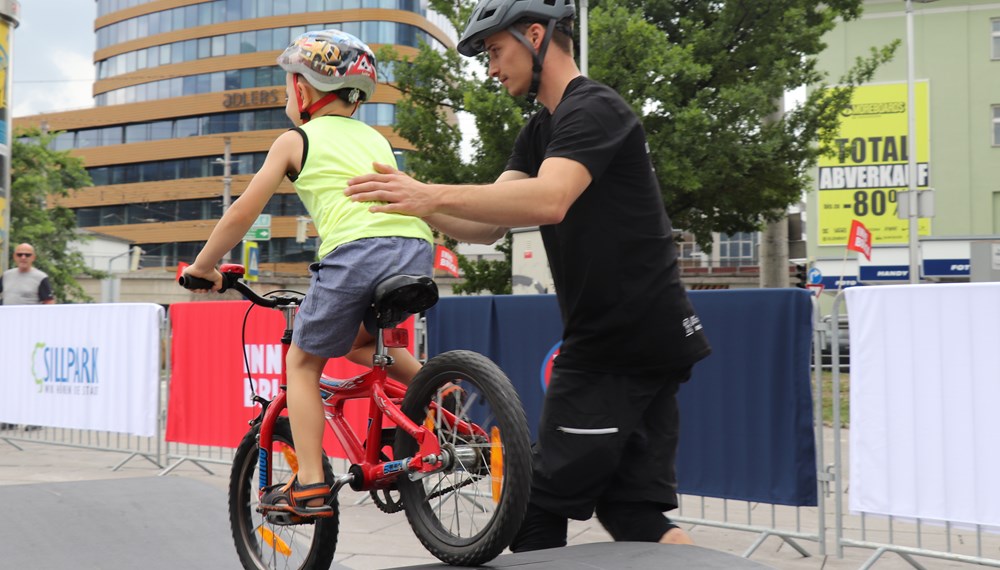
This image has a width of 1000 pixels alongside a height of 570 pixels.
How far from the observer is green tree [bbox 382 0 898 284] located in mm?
18953

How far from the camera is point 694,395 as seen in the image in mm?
5566

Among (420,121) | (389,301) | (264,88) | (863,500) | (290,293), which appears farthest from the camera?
(264,88)

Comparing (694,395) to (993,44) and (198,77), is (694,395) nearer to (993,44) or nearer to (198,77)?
(993,44)

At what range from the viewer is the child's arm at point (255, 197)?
2930 mm

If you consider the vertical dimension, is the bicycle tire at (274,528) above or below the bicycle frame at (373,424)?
below

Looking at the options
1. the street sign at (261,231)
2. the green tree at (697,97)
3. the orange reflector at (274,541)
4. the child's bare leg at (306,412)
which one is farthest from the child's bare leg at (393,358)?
the street sign at (261,231)

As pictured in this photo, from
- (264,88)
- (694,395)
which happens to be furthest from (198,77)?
(694,395)

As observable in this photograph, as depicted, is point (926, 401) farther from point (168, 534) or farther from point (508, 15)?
point (168, 534)

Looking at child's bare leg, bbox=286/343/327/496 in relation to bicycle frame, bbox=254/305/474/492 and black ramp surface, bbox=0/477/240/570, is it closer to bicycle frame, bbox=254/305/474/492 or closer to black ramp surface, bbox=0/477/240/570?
bicycle frame, bbox=254/305/474/492

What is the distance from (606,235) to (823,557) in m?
3.47

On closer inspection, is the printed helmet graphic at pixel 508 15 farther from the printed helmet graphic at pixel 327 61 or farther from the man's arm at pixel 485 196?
the printed helmet graphic at pixel 327 61

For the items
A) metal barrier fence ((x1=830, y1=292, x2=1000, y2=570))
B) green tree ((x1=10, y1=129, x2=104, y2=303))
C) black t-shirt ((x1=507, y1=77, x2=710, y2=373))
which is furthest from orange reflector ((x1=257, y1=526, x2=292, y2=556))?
green tree ((x1=10, y1=129, x2=104, y2=303))

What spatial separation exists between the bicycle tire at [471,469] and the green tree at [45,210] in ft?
121

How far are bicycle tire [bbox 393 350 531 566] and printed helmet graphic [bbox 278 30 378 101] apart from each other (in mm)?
943
